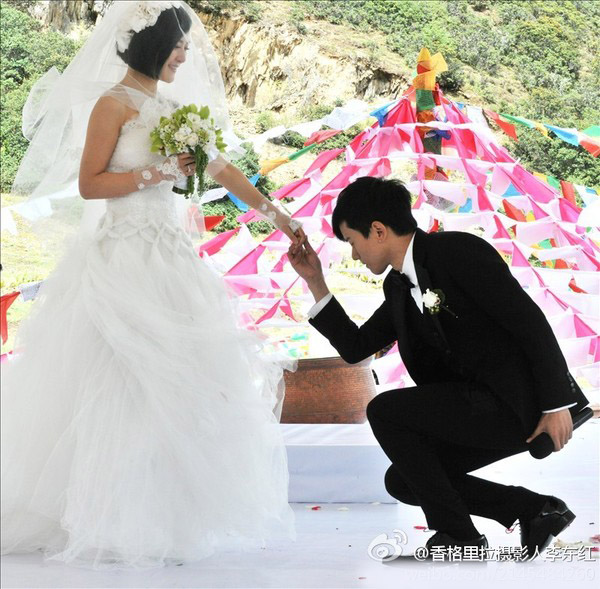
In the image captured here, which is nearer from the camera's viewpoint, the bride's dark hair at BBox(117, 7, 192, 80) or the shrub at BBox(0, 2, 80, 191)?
the bride's dark hair at BBox(117, 7, 192, 80)

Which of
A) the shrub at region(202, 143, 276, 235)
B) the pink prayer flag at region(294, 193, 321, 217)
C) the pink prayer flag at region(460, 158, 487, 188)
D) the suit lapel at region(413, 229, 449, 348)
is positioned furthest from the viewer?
the shrub at region(202, 143, 276, 235)

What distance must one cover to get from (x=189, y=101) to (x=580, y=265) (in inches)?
111

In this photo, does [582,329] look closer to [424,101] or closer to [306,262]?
[424,101]

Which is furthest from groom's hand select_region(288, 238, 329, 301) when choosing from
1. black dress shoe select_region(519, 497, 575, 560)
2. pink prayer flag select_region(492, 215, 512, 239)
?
pink prayer flag select_region(492, 215, 512, 239)

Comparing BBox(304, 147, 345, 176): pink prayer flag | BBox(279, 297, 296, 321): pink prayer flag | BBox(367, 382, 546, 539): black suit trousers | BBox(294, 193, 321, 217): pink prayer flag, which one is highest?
BBox(367, 382, 546, 539): black suit trousers

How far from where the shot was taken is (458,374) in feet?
7.37

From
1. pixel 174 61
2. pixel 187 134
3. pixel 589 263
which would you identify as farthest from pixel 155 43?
pixel 589 263

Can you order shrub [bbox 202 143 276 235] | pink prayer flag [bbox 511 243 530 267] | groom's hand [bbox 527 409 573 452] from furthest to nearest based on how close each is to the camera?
1. shrub [bbox 202 143 276 235]
2. pink prayer flag [bbox 511 243 530 267]
3. groom's hand [bbox 527 409 573 452]

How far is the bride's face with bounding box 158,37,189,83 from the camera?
235cm

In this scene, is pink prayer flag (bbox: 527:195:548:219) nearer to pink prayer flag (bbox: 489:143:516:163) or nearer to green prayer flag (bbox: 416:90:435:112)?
pink prayer flag (bbox: 489:143:516:163)

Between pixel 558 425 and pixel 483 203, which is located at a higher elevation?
pixel 558 425

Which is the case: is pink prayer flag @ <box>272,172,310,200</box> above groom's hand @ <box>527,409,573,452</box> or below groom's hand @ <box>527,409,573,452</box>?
below

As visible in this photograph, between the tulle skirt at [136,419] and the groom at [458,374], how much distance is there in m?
0.36

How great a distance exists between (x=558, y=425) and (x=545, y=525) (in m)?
0.27
